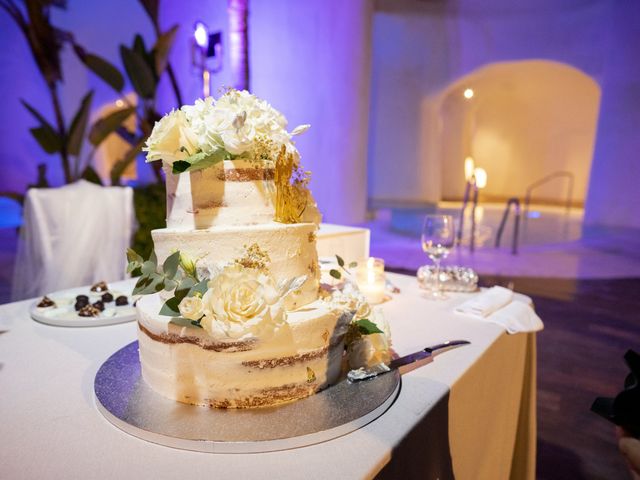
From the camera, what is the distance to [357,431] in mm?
836

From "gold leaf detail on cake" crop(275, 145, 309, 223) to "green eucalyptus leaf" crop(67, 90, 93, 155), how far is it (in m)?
4.50

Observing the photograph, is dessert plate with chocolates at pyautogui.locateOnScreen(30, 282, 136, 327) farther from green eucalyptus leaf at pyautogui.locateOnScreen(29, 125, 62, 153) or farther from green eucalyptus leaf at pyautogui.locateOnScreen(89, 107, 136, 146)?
green eucalyptus leaf at pyautogui.locateOnScreen(29, 125, 62, 153)

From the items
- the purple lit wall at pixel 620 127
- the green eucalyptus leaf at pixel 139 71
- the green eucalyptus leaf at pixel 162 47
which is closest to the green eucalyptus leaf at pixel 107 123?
the green eucalyptus leaf at pixel 139 71

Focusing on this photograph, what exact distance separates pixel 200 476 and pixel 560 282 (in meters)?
5.16

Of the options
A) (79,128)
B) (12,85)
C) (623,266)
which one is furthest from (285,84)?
(12,85)

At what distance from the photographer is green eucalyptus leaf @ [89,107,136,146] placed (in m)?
4.51

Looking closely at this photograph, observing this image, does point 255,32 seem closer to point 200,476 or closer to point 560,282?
point 560,282

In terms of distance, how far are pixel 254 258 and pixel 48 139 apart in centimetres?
482

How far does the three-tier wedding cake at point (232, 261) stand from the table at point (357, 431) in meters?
0.16

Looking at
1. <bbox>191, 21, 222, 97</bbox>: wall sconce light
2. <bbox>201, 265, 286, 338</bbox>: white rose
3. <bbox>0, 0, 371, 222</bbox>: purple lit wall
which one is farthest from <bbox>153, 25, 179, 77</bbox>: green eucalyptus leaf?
<bbox>201, 265, 286, 338</bbox>: white rose

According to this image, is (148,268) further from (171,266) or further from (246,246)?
(246,246)

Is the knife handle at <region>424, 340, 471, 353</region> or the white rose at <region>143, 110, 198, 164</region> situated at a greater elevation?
the white rose at <region>143, 110, 198, 164</region>

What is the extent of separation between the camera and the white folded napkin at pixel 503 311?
4.98ft

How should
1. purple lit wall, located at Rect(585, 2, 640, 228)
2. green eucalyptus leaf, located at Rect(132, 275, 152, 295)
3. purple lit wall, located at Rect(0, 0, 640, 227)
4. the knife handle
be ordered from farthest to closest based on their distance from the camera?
Answer: purple lit wall, located at Rect(585, 2, 640, 228) → purple lit wall, located at Rect(0, 0, 640, 227) → the knife handle → green eucalyptus leaf, located at Rect(132, 275, 152, 295)
